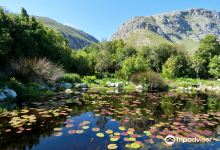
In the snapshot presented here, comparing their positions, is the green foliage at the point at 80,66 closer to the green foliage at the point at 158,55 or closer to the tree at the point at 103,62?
the tree at the point at 103,62

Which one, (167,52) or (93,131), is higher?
(167,52)

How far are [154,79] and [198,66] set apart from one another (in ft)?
81.9

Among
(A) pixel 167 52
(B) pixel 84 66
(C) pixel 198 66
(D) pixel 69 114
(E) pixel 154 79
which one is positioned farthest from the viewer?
(A) pixel 167 52

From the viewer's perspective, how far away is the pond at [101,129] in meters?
Answer: 5.95

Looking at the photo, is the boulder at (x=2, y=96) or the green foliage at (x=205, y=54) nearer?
the boulder at (x=2, y=96)

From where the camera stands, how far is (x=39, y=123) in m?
7.84

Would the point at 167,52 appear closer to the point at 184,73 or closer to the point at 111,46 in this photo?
the point at 184,73

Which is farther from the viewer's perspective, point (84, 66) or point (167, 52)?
point (167, 52)

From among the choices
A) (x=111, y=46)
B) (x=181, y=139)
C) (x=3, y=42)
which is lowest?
(x=181, y=139)

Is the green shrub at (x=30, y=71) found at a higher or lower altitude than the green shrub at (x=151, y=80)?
higher

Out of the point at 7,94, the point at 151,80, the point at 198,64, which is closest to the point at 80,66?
the point at 151,80

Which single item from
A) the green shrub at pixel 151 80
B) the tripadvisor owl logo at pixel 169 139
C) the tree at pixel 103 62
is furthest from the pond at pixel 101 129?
the tree at pixel 103 62

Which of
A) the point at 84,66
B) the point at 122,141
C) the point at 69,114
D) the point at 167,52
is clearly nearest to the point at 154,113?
the point at 69,114

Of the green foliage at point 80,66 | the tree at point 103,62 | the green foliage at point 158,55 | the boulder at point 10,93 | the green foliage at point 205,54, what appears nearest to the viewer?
the boulder at point 10,93
